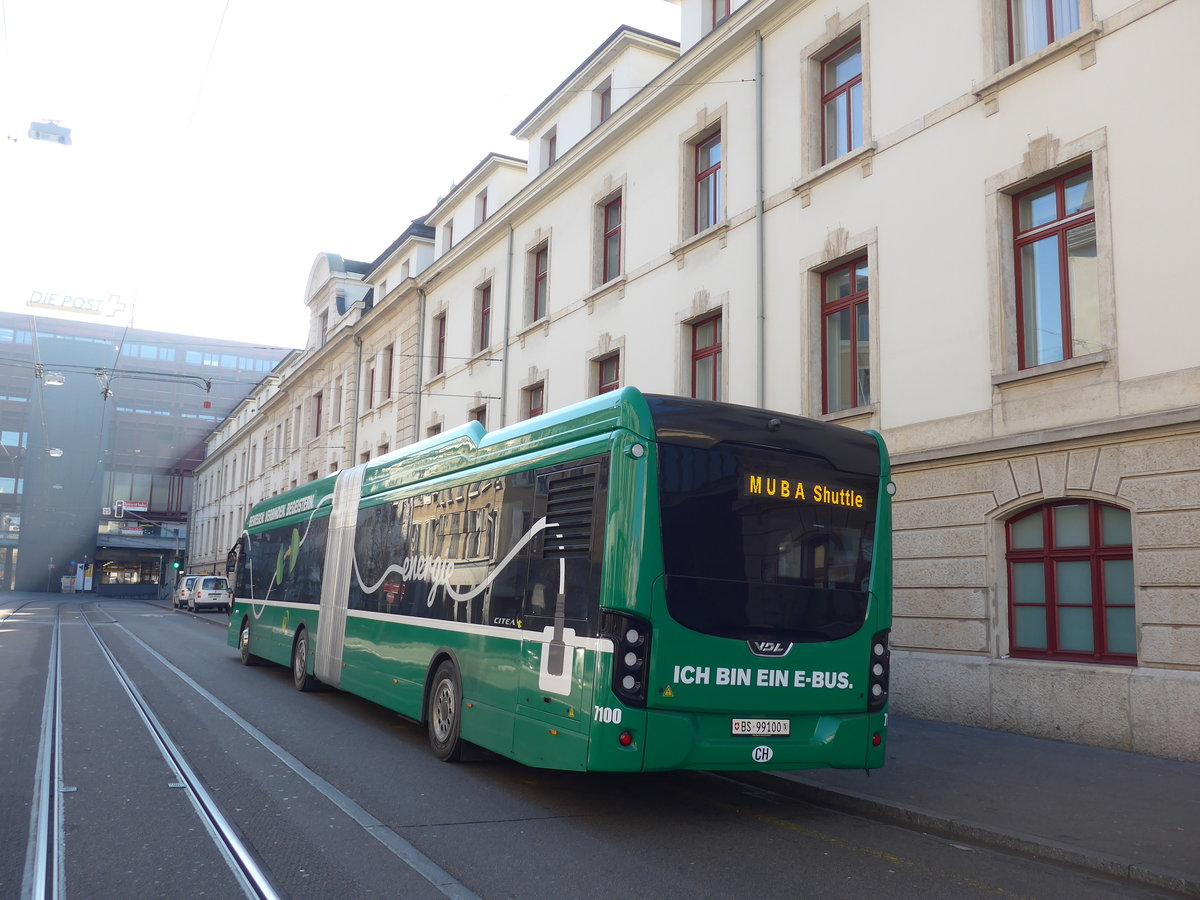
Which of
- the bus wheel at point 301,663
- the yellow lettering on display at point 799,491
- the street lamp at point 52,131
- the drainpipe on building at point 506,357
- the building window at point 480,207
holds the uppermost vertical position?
the building window at point 480,207

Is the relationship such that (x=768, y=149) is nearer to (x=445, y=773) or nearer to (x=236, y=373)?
(x=445, y=773)

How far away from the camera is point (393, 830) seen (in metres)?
6.49

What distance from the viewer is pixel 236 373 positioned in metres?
88.4

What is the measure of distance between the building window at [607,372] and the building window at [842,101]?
636cm

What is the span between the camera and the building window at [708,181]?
1773 centimetres

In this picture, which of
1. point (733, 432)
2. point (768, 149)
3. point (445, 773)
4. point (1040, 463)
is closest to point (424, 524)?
point (445, 773)

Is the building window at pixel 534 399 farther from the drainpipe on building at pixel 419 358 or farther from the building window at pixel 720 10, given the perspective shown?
the building window at pixel 720 10

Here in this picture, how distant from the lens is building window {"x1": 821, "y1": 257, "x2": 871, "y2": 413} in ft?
46.5

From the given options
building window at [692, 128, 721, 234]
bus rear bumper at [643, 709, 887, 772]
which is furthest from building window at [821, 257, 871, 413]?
bus rear bumper at [643, 709, 887, 772]

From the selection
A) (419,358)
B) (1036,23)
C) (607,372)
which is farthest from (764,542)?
(419,358)

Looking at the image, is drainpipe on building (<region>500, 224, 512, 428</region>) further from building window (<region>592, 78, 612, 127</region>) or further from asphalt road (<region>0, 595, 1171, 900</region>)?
asphalt road (<region>0, 595, 1171, 900</region>)

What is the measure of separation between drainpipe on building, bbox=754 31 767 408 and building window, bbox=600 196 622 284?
493 centimetres

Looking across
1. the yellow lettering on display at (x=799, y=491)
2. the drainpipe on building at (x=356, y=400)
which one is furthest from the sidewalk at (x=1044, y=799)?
the drainpipe on building at (x=356, y=400)

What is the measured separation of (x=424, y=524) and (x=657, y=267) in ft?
31.4
